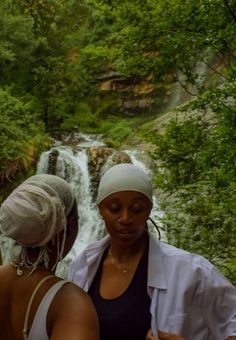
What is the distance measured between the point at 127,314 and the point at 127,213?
14.5 inches

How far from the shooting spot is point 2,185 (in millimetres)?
13977

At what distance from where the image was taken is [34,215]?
1492 millimetres

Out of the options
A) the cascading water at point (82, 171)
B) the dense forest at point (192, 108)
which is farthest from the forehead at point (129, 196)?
the cascading water at point (82, 171)

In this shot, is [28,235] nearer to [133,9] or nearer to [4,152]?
[133,9]

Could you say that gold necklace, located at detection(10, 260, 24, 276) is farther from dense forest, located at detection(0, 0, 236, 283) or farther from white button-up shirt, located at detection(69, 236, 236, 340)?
dense forest, located at detection(0, 0, 236, 283)

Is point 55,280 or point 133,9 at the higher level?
point 133,9

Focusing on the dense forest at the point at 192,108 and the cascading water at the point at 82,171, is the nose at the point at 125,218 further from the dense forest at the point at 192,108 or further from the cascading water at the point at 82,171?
the cascading water at the point at 82,171

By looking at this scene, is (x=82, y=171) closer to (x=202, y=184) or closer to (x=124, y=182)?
(x=202, y=184)

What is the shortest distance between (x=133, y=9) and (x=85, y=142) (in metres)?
13.2

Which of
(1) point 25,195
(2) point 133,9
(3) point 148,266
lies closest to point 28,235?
(1) point 25,195

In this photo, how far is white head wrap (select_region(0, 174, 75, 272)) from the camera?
150 centimetres

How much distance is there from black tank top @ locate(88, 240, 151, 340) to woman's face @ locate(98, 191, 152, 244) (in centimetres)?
19

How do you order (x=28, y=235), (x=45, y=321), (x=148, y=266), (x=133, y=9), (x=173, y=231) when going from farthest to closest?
(x=173, y=231) → (x=133, y=9) → (x=148, y=266) → (x=28, y=235) → (x=45, y=321)

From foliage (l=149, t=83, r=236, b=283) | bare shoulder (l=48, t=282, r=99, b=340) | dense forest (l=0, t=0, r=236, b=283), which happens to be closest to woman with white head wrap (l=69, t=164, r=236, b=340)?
bare shoulder (l=48, t=282, r=99, b=340)
